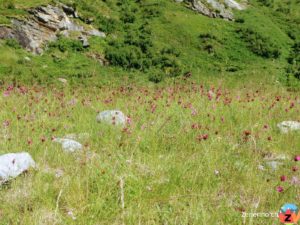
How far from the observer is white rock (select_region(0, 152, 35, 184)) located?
387cm

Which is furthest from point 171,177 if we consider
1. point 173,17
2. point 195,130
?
point 173,17

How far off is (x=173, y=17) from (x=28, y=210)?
29.3 metres

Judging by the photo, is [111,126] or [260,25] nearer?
[111,126]

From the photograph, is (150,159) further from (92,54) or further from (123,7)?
(123,7)

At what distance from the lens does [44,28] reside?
23688 millimetres

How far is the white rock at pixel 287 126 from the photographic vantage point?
625 centimetres

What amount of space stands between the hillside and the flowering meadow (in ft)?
45.3

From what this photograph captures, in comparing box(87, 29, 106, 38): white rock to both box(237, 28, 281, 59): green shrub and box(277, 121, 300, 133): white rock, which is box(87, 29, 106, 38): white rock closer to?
box(237, 28, 281, 59): green shrub

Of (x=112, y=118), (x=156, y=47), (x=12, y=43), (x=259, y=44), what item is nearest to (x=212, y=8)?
(x=259, y=44)

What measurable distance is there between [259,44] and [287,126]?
24602 mm

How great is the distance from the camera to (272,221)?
3244mm

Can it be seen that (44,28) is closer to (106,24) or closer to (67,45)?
(67,45)

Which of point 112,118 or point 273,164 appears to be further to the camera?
point 112,118

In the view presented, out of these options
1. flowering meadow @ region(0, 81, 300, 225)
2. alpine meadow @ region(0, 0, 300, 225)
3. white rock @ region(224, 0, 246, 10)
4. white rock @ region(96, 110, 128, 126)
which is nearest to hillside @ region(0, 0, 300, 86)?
white rock @ region(224, 0, 246, 10)
